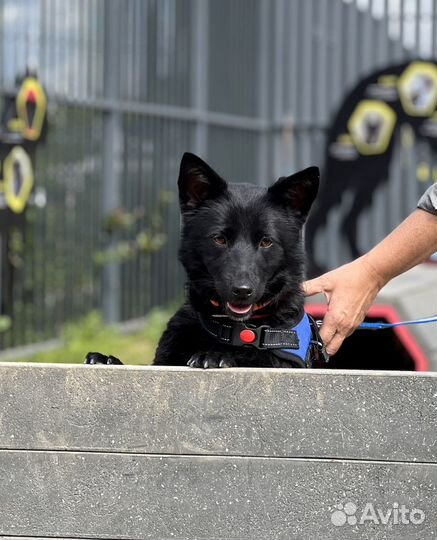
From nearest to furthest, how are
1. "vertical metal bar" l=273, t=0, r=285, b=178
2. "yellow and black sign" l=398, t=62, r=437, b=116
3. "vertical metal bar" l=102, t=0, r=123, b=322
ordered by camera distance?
1. "vertical metal bar" l=102, t=0, r=123, b=322
2. "yellow and black sign" l=398, t=62, r=437, b=116
3. "vertical metal bar" l=273, t=0, r=285, b=178

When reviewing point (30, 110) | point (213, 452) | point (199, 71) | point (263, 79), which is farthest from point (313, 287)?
point (263, 79)

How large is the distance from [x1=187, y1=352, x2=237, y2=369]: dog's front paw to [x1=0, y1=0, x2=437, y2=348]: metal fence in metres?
4.93

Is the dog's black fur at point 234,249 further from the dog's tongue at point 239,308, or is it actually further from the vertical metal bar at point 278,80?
the vertical metal bar at point 278,80

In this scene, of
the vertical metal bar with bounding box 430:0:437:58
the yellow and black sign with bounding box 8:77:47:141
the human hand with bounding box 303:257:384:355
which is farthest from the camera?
the vertical metal bar with bounding box 430:0:437:58

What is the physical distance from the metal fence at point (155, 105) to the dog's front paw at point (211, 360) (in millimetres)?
4926

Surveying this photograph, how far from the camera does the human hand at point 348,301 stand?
3.20 metres

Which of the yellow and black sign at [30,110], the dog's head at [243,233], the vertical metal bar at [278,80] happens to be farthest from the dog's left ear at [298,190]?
the vertical metal bar at [278,80]

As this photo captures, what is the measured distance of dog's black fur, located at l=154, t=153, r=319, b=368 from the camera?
3.04 meters

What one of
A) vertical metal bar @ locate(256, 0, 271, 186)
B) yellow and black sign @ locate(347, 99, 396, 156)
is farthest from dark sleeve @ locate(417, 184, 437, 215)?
vertical metal bar @ locate(256, 0, 271, 186)

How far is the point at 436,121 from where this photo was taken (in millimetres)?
10211

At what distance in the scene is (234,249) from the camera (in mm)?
3092

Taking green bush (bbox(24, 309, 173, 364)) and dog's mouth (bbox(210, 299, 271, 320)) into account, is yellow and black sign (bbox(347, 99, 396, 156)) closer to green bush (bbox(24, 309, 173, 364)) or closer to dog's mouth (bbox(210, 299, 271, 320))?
green bush (bbox(24, 309, 173, 364))

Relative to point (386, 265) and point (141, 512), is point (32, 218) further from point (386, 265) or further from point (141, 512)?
point (141, 512)

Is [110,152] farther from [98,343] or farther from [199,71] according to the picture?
[199,71]
